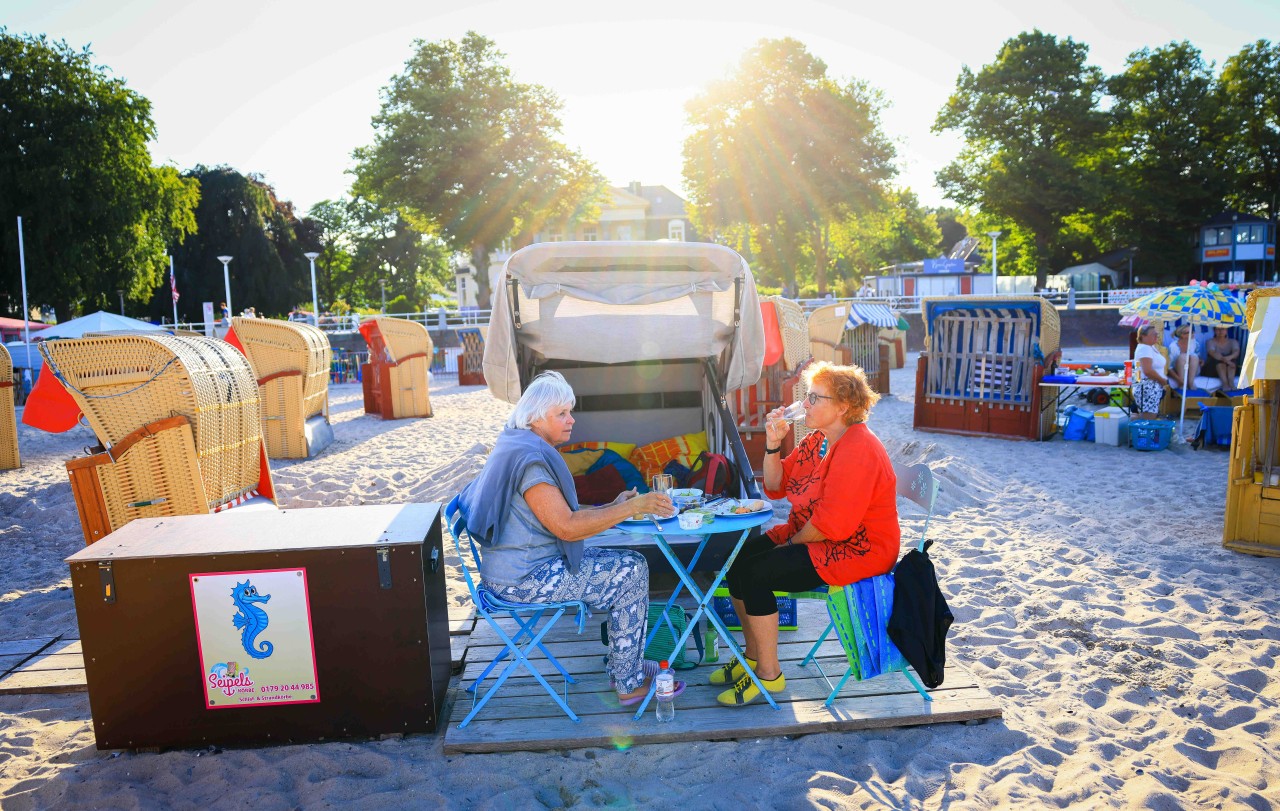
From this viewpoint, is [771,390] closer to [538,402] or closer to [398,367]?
[538,402]

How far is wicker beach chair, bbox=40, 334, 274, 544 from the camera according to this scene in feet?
18.1

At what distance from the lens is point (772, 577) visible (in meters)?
3.59

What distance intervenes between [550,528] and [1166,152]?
4830cm

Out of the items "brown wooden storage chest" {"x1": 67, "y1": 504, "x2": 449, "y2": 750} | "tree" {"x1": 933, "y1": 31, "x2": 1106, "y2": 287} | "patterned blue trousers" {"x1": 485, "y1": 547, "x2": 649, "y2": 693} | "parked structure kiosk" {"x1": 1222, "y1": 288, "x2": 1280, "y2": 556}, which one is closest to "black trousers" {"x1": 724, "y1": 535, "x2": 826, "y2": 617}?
"patterned blue trousers" {"x1": 485, "y1": 547, "x2": 649, "y2": 693}

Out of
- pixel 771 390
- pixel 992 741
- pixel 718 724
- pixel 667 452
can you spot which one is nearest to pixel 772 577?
pixel 718 724

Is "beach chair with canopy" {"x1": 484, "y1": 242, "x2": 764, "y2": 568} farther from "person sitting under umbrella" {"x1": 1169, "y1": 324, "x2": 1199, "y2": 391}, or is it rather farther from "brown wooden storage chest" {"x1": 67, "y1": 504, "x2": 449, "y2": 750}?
"person sitting under umbrella" {"x1": 1169, "y1": 324, "x2": 1199, "y2": 391}

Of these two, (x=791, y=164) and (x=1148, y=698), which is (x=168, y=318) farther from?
(x=1148, y=698)

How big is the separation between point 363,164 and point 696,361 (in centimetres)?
3773

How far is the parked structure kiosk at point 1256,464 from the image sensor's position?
18.6ft

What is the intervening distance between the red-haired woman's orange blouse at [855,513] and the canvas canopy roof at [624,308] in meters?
2.22

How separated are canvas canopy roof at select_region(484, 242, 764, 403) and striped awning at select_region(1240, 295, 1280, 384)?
10.9 feet

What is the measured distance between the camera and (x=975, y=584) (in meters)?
5.41

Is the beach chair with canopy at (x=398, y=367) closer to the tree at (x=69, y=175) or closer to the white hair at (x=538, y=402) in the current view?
the white hair at (x=538, y=402)

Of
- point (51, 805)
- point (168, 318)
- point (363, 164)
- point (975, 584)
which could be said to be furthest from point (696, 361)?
point (168, 318)
